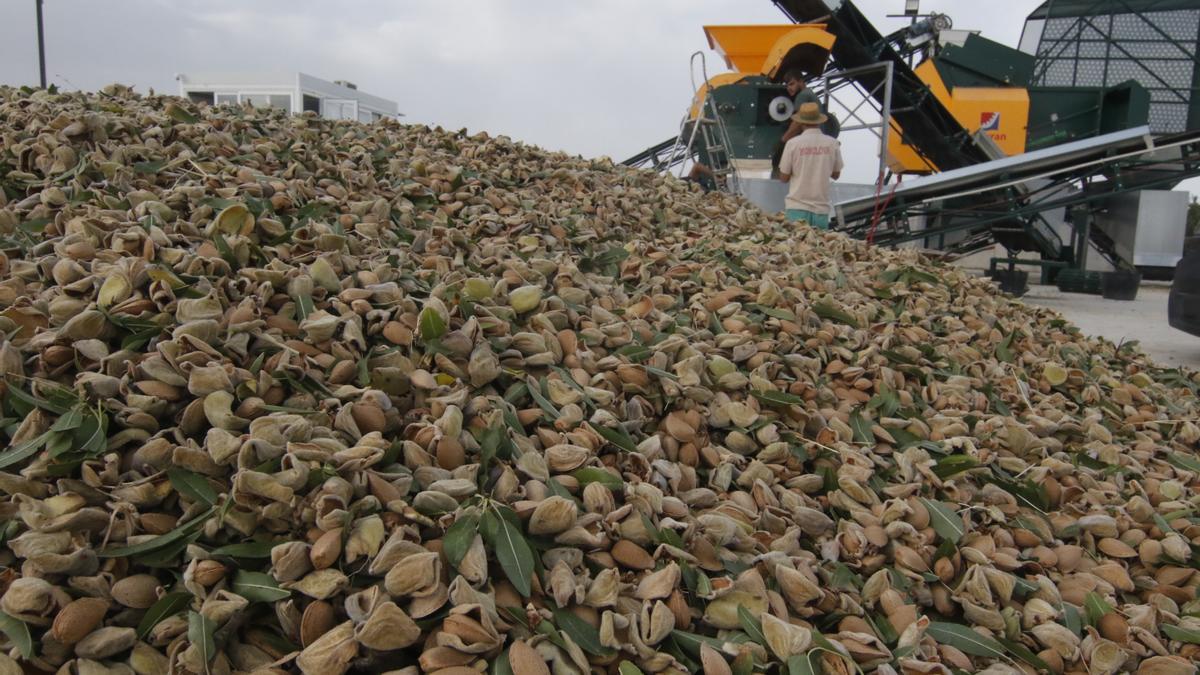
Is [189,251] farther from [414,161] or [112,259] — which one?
[414,161]

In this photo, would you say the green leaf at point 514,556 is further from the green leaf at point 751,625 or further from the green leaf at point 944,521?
the green leaf at point 944,521

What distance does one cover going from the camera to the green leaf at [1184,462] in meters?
1.96

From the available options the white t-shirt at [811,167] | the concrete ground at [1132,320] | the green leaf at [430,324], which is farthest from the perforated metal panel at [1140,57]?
the green leaf at [430,324]

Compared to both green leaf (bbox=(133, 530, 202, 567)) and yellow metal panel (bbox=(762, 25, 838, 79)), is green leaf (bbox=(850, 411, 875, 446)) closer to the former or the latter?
green leaf (bbox=(133, 530, 202, 567))

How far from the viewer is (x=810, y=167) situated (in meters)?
4.52

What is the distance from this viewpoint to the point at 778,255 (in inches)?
106

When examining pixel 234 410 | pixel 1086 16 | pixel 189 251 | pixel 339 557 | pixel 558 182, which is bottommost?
pixel 339 557

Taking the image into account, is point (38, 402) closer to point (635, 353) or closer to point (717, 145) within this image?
point (635, 353)

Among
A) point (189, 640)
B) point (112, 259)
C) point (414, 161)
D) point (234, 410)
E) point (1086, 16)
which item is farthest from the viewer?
point (1086, 16)

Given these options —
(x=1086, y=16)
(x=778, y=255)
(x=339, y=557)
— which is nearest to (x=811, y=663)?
(x=339, y=557)

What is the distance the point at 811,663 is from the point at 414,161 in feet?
6.76

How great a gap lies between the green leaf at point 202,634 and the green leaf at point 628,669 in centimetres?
48

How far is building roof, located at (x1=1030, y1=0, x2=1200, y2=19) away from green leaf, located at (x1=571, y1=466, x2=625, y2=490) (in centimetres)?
917

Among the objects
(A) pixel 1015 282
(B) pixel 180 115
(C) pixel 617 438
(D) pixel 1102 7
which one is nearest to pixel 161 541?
(C) pixel 617 438
